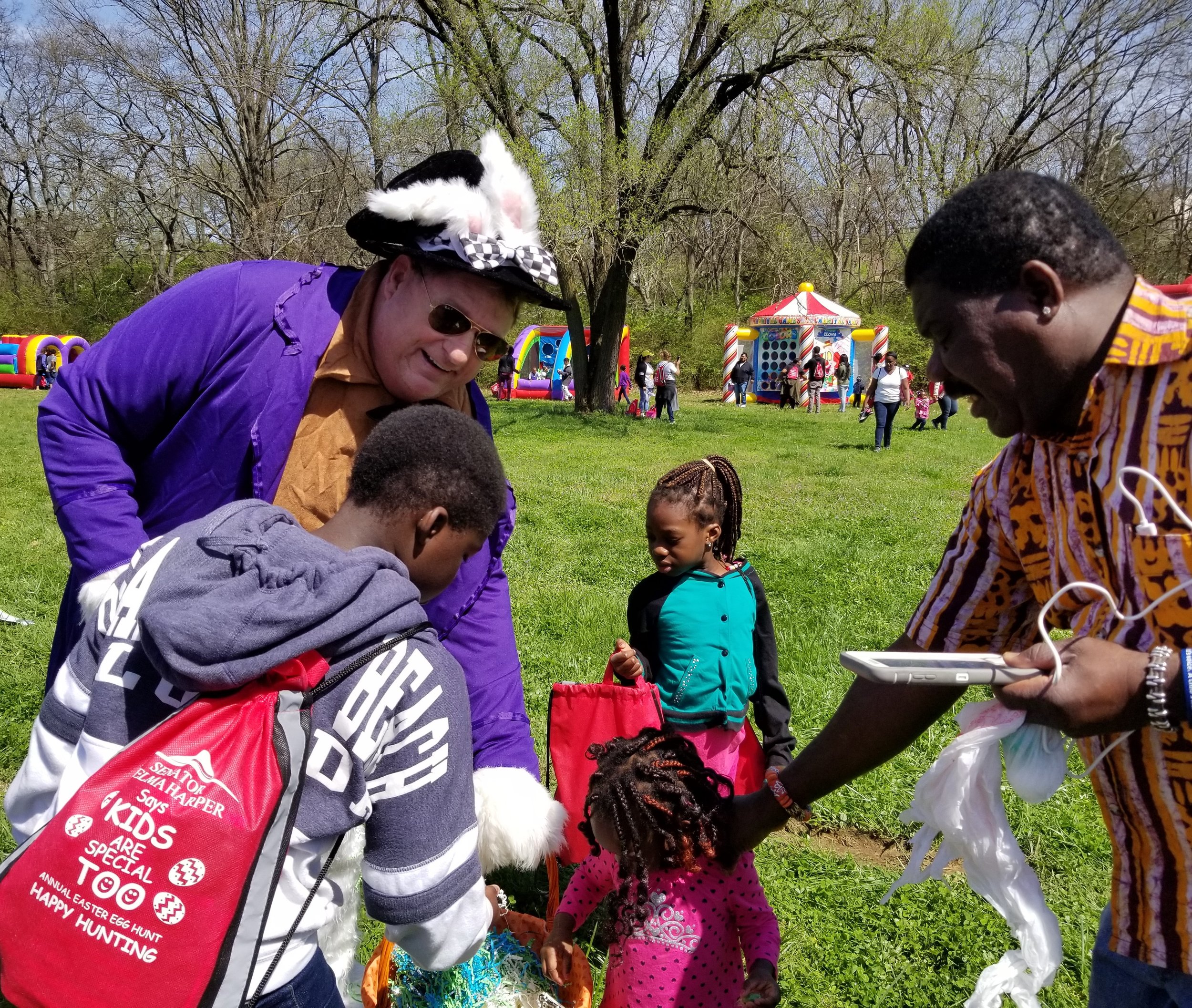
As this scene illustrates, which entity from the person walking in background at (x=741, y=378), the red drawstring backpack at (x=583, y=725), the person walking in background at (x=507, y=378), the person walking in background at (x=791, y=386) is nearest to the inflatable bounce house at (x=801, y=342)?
the person walking in background at (x=791, y=386)

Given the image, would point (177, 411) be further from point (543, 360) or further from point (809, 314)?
point (543, 360)

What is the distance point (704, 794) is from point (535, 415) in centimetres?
1727

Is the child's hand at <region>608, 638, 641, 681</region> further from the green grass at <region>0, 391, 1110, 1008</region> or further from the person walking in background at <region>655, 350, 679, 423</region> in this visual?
the person walking in background at <region>655, 350, 679, 423</region>

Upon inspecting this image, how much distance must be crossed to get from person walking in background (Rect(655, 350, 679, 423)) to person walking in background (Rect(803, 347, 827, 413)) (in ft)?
12.8

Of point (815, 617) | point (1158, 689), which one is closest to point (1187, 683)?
point (1158, 689)

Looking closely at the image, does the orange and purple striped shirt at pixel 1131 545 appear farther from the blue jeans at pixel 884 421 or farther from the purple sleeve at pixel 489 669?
the blue jeans at pixel 884 421

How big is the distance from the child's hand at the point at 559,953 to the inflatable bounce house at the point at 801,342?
22690 mm

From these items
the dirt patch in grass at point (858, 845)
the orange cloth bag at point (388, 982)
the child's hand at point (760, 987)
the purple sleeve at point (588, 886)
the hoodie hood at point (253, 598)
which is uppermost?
the hoodie hood at point (253, 598)

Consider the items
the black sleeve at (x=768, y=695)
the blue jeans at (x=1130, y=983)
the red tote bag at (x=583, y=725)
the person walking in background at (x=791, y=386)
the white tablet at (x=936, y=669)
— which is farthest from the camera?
the person walking in background at (x=791, y=386)

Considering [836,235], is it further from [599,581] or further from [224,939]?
[224,939]

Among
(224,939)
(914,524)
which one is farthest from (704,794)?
(914,524)

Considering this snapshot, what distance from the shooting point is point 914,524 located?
8766mm

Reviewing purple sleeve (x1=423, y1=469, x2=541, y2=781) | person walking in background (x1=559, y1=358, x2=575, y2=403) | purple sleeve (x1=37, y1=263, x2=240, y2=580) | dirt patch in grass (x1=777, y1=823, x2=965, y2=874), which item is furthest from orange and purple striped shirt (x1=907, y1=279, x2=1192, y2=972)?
person walking in background (x1=559, y1=358, x2=575, y2=403)

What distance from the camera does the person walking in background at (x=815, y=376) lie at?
890 inches
